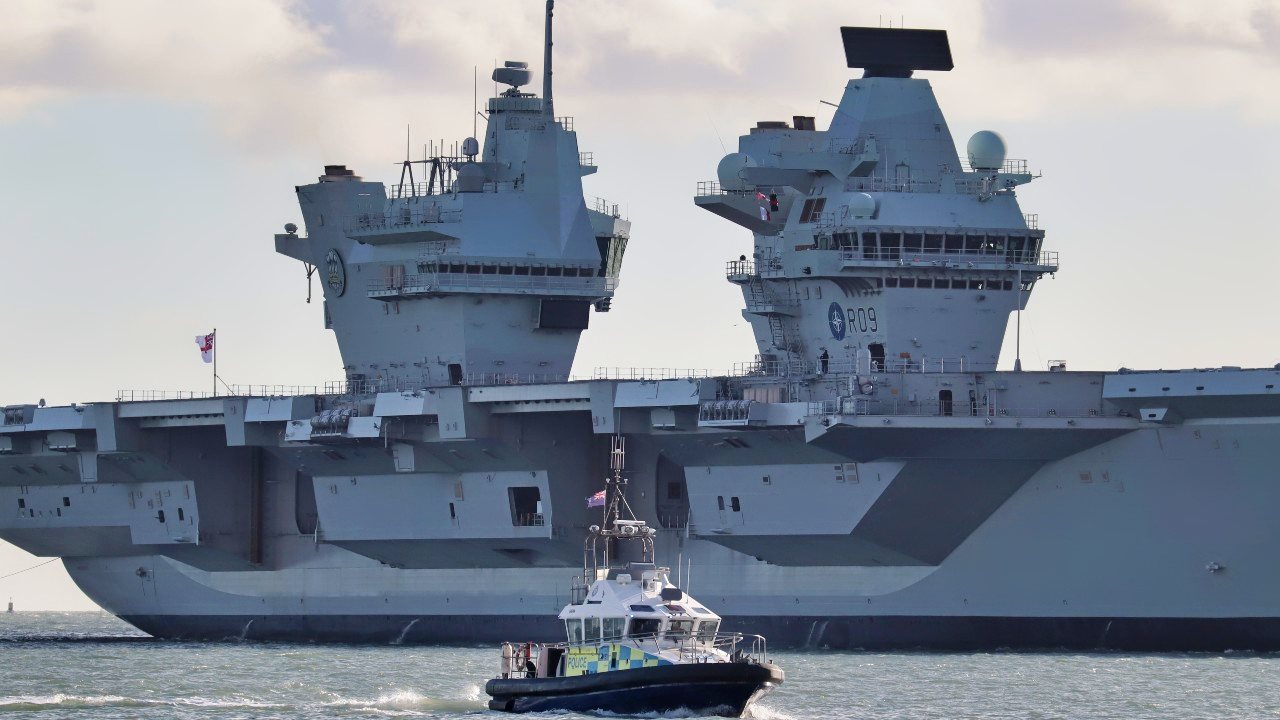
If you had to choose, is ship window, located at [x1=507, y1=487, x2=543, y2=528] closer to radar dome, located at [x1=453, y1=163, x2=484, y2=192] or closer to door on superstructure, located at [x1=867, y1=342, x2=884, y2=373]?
door on superstructure, located at [x1=867, y1=342, x2=884, y2=373]

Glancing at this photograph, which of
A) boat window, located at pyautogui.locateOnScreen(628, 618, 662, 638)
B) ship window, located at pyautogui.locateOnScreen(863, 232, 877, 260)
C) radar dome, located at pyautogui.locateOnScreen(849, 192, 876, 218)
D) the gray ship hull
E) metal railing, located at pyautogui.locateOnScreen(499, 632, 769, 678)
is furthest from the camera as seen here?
ship window, located at pyautogui.locateOnScreen(863, 232, 877, 260)

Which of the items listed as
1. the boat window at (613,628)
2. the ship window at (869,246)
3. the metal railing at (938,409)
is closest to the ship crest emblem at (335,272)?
the ship window at (869,246)

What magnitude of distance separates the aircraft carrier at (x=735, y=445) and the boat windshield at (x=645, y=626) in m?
10.5

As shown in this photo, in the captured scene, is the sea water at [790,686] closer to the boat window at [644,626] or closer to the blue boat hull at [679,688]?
the blue boat hull at [679,688]

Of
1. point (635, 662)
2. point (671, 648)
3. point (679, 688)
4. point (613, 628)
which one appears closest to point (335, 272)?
point (613, 628)

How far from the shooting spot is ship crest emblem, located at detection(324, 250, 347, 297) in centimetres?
5909

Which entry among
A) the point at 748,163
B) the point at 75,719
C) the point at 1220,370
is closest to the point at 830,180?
the point at 748,163

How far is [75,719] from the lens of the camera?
3634cm

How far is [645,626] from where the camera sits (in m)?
34.8

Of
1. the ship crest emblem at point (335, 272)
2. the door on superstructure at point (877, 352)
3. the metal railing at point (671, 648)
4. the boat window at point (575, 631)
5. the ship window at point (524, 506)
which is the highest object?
the ship crest emblem at point (335, 272)

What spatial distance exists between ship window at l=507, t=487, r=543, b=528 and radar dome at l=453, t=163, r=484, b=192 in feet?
25.4

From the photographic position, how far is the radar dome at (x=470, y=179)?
56.8 m

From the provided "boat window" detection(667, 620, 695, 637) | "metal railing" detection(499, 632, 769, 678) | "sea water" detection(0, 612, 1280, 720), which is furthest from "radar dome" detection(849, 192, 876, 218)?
"boat window" detection(667, 620, 695, 637)

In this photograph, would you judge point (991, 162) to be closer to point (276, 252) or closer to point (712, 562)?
point (712, 562)
